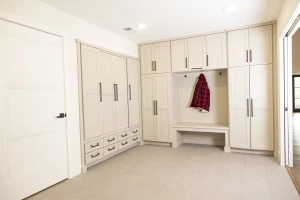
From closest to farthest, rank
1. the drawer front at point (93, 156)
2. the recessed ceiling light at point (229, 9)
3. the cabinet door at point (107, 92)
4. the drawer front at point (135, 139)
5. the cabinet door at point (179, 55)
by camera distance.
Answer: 1. the recessed ceiling light at point (229, 9)
2. the drawer front at point (93, 156)
3. the cabinet door at point (107, 92)
4. the cabinet door at point (179, 55)
5. the drawer front at point (135, 139)

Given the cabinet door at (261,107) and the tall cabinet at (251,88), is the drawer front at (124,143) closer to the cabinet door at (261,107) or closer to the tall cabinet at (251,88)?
the tall cabinet at (251,88)

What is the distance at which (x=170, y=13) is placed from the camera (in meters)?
3.25

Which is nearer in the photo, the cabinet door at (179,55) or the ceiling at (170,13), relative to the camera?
the ceiling at (170,13)

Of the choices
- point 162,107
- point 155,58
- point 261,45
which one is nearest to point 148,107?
point 162,107

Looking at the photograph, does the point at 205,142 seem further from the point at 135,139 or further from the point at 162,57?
the point at 162,57

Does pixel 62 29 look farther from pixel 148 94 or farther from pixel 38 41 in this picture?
pixel 148 94

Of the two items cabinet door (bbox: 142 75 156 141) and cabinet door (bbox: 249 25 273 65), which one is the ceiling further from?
cabinet door (bbox: 142 75 156 141)

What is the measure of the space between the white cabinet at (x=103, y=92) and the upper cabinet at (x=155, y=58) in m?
0.67

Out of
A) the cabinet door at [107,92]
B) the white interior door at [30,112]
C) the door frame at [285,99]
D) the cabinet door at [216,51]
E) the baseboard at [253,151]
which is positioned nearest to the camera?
the white interior door at [30,112]

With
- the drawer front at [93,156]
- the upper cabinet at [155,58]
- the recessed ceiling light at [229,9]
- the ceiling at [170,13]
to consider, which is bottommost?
the drawer front at [93,156]

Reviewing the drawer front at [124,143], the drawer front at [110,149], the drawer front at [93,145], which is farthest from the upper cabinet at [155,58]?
the drawer front at [93,145]

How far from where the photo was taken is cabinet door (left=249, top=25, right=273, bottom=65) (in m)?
3.77

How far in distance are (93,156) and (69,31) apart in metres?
2.03

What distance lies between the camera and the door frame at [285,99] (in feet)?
10.7
